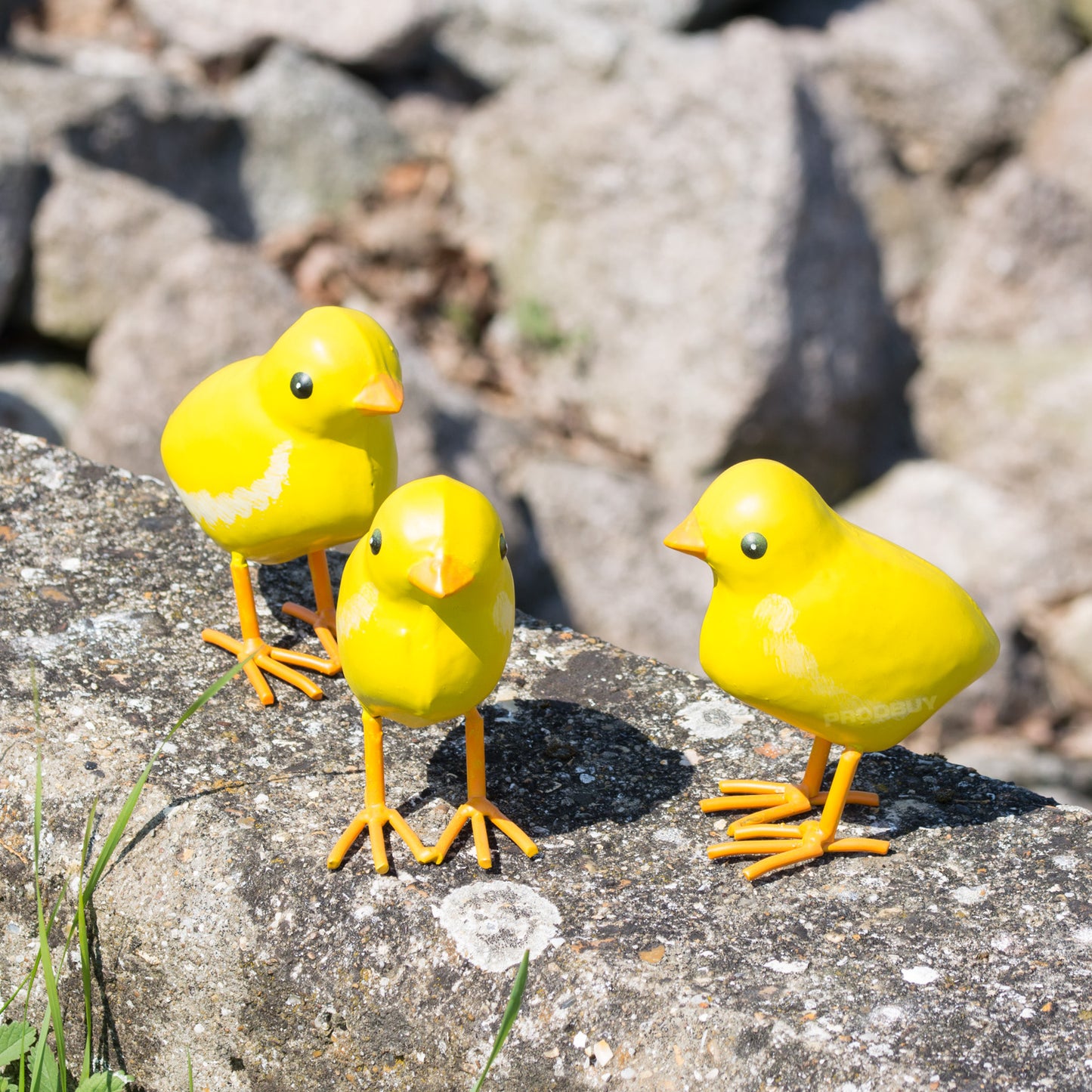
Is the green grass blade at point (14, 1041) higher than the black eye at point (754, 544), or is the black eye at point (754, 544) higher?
the black eye at point (754, 544)

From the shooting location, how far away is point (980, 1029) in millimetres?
1635

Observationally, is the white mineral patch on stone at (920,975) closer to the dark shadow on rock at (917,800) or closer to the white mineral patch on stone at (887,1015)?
the white mineral patch on stone at (887,1015)

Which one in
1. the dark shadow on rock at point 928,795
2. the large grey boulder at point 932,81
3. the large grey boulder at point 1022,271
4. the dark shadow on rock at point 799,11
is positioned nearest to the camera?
the dark shadow on rock at point 928,795

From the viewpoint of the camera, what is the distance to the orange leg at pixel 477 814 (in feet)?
6.30

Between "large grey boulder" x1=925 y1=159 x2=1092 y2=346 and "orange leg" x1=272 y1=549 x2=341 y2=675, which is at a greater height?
"orange leg" x1=272 y1=549 x2=341 y2=675

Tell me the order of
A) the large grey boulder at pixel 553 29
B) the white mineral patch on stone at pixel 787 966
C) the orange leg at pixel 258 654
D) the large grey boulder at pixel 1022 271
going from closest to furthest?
the white mineral patch on stone at pixel 787 966 < the orange leg at pixel 258 654 < the large grey boulder at pixel 553 29 < the large grey boulder at pixel 1022 271

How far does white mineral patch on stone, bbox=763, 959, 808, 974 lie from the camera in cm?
174

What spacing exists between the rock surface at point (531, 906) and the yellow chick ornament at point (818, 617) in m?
0.22

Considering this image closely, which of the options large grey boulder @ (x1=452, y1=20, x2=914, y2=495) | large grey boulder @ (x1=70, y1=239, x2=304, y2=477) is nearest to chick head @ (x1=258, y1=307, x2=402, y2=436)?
large grey boulder @ (x1=70, y1=239, x2=304, y2=477)

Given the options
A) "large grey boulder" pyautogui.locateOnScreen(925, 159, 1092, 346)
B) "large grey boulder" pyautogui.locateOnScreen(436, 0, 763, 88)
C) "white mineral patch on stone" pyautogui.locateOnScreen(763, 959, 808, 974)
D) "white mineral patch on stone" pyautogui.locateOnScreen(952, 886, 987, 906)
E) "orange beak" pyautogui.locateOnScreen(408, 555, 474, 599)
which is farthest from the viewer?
"large grey boulder" pyautogui.locateOnScreen(925, 159, 1092, 346)

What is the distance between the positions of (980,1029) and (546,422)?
Result: 16.3ft

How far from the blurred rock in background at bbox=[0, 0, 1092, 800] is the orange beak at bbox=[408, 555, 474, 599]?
3.52 meters

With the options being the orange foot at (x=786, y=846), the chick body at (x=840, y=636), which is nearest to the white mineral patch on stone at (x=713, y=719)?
the orange foot at (x=786, y=846)

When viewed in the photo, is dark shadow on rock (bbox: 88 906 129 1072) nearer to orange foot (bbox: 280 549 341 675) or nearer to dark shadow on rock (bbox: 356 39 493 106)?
orange foot (bbox: 280 549 341 675)
